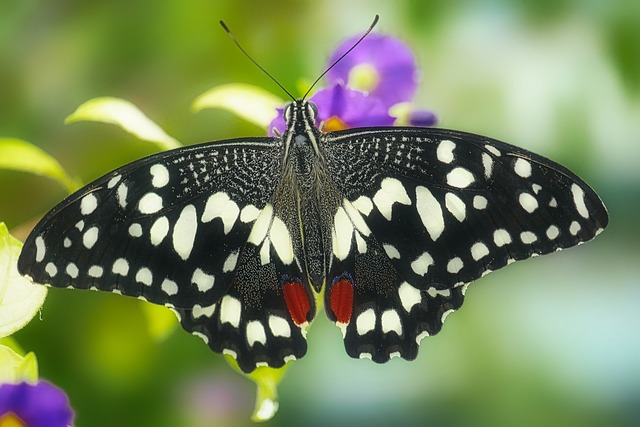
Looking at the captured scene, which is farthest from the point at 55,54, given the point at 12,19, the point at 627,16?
the point at 627,16

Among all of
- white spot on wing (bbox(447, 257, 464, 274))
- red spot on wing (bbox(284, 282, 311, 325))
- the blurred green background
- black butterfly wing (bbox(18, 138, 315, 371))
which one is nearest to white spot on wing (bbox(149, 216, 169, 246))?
black butterfly wing (bbox(18, 138, 315, 371))

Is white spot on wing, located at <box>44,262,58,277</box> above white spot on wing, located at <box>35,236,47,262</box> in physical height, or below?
below

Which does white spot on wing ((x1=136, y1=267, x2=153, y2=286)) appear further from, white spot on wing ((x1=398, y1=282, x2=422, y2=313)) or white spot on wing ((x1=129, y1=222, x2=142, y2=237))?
white spot on wing ((x1=398, y1=282, x2=422, y2=313))

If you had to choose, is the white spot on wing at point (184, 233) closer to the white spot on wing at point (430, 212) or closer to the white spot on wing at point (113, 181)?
the white spot on wing at point (113, 181)

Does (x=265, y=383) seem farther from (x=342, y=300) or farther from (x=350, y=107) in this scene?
(x=350, y=107)

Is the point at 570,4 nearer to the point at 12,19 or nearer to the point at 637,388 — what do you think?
the point at 637,388

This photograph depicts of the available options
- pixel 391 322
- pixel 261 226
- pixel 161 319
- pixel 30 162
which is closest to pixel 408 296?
pixel 391 322
